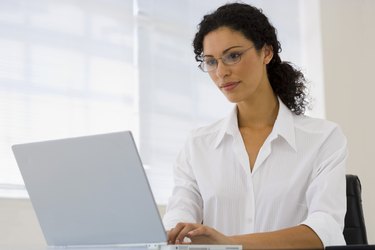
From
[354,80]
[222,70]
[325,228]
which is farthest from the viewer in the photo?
[354,80]

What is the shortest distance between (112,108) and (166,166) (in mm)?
458

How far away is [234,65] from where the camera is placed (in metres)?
1.96

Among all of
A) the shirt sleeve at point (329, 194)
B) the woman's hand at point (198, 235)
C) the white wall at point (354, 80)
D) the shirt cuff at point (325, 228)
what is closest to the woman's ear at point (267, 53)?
the shirt sleeve at point (329, 194)

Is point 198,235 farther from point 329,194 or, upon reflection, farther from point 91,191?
point 329,194

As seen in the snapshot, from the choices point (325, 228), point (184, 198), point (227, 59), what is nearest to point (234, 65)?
point (227, 59)

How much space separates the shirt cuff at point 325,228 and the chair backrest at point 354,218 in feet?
0.84

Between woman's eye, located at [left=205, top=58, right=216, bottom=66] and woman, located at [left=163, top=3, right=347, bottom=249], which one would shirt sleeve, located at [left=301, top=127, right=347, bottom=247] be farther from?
woman's eye, located at [left=205, top=58, right=216, bottom=66]

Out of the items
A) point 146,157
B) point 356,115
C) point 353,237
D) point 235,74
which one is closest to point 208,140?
point 235,74

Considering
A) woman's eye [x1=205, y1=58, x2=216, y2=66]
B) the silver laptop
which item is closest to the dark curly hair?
woman's eye [x1=205, y1=58, x2=216, y2=66]

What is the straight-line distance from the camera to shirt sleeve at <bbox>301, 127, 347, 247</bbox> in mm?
1723

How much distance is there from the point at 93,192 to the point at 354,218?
3.27ft

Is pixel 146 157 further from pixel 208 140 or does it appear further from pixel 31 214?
pixel 208 140

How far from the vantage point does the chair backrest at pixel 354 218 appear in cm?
200

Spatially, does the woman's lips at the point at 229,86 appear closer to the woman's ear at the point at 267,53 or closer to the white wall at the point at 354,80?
the woman's ear at the point at 267,53
